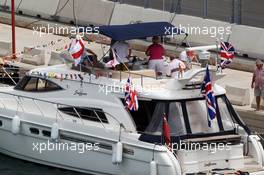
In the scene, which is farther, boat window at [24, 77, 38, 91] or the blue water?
boat window at [24, 77, 38, 91]

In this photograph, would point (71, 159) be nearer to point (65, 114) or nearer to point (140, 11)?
point (65, 114)

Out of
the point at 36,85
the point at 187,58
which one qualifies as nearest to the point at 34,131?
the point at 36,85

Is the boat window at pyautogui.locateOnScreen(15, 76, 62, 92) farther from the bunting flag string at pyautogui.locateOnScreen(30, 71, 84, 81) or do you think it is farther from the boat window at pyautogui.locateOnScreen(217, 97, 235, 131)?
the boat window at pyautogui.locateOnScreen(217, 97, 235, 131)

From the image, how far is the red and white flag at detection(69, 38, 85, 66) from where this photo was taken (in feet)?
74.8

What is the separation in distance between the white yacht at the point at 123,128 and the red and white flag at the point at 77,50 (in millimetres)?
369

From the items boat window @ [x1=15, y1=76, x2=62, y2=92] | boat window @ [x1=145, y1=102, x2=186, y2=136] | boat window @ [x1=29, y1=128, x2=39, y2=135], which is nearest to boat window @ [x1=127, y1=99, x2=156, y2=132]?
boat window @ [x1=145, y1=102, x2=186, y2=136]

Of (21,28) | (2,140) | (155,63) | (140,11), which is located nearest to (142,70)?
(155,63)

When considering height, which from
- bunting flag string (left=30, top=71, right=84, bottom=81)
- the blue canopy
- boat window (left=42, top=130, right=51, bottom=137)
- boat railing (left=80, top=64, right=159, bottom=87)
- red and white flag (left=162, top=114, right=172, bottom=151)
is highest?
the blue canopy

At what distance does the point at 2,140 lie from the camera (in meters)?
24.0

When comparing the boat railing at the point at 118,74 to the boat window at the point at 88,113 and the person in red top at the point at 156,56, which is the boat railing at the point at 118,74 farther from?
the boat window at the point at 88,113

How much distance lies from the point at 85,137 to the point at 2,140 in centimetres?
276

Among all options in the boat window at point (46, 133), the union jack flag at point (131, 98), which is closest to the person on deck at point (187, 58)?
the union jack flag at point (131, 98)

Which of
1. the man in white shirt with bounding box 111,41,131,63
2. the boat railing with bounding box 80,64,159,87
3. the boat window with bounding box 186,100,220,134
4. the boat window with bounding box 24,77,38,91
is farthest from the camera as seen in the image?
the boat window with bounding box 24,77,38,91

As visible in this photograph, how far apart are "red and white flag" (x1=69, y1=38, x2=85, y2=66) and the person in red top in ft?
5.44
